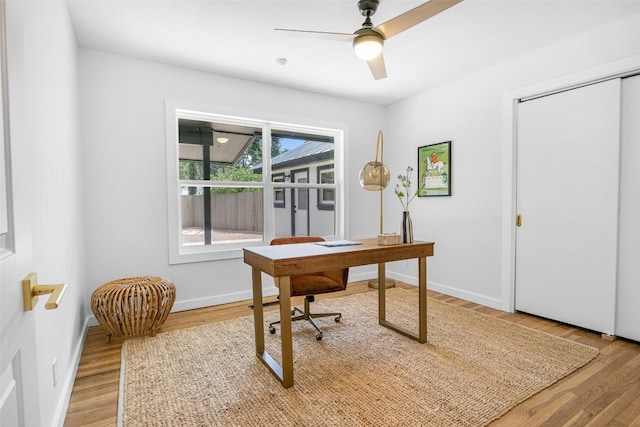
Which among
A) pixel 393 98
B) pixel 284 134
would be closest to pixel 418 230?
pixel 393 98

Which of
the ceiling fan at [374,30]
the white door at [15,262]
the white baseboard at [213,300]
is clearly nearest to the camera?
the white door at [15,262]

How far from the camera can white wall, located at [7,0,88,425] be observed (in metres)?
1.42

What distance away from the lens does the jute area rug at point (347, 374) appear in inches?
70.9

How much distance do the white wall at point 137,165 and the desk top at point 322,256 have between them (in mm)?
1477

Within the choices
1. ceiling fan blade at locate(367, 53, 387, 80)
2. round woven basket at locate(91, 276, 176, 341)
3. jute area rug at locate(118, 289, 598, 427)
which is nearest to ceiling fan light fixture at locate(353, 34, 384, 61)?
ceiling fan blade at locate(367, 53, 387, 80)

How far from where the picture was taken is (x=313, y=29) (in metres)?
2.73

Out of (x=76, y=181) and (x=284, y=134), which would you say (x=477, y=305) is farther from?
(x=76, y=181)

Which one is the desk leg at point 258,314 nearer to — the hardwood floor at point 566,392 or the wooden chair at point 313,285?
the wooden chair at point 313,285

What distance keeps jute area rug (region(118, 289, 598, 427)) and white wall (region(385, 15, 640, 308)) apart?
81 cm

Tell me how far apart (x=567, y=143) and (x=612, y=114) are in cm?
37

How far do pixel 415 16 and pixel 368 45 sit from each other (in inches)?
12.8

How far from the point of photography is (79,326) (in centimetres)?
268

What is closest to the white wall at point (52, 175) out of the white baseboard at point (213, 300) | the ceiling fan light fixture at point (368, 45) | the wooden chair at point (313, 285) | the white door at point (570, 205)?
the white baseboard at point (213, 300)

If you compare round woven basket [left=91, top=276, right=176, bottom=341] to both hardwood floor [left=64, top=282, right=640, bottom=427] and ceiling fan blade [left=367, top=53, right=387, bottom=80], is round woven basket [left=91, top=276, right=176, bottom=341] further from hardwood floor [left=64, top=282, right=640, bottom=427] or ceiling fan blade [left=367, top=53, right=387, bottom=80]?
ceiling fan blade [left=367, top=53, right=387, bottom=80]
